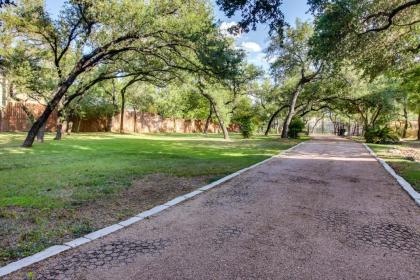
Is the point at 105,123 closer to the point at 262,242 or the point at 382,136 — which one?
the point at 382,136

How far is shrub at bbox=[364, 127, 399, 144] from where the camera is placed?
23.9 m

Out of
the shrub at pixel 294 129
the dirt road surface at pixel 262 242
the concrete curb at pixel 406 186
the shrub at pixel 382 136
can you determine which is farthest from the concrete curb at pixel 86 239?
the shrub at pixel 294 129

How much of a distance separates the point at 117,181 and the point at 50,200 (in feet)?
6.13

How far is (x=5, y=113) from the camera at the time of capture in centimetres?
2400

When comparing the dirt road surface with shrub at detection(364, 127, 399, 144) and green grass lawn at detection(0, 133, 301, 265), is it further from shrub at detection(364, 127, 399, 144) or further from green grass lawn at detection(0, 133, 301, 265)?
shrub at detection(364, 127, 399, 144)

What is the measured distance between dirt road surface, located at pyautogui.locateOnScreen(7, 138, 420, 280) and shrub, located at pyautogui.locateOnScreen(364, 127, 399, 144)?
65.1 ft

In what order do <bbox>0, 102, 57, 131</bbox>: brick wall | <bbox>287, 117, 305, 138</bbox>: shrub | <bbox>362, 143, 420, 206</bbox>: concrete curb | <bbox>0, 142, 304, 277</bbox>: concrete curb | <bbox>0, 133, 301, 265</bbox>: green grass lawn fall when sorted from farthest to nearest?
1. <bbox>287, 117, 305, 138</bbox>: shrub
2. <bbox>0, 102, 57, 131</bbox>: brick wall
3. <bbox>362, 143, 420, 206</bbox>: concrete curb
4. <bbox>0, 133, 301, 265</bbox>: green grass lawn
5. <bbox>0, 142, 304, 277</bbox>: concrete curb

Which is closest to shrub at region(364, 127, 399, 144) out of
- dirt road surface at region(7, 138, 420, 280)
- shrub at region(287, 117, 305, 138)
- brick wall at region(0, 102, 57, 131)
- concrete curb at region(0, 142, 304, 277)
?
shrub at region(287, 117, 305, 138)

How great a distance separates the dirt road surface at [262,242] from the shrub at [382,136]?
19.8 meters

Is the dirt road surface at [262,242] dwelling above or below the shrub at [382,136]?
below

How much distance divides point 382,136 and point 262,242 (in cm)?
2367

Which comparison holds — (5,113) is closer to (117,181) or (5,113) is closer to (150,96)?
(150,96)

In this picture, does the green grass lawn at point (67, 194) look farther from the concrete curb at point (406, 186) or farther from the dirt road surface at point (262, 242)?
the concrete curb at point (406, 186)

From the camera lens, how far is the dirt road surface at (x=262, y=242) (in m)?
2.93
